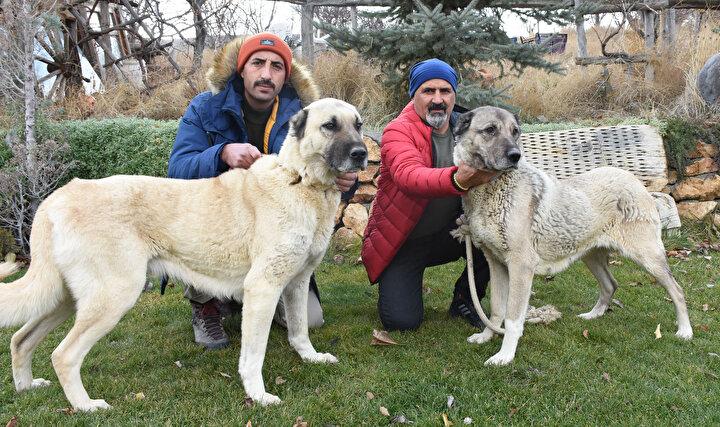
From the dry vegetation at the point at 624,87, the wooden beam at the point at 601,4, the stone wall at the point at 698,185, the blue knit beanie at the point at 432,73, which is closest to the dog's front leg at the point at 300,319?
the blue knit beanie at the point at 432,73

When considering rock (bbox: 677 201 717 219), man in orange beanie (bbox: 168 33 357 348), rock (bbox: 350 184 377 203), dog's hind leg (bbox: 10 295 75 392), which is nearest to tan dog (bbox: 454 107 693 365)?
man in orange beanie (bbox: 168 33 357 348)

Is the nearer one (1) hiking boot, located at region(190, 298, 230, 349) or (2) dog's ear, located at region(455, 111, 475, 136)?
(2) dog's ear, located at region(455, 111, 475, 136)

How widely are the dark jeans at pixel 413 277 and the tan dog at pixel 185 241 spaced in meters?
1.14

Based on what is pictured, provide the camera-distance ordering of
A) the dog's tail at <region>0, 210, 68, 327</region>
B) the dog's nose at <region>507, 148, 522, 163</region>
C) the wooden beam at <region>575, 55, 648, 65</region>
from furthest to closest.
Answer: the wooden beam at <region>575, 55, 648, 65</region>
the dog's nose at <region>507, 148, 522, 163</region>
the dog's tail at <region>0, 210, 68, 327</region>

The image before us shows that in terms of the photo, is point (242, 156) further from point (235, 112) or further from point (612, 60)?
point (612, 60)

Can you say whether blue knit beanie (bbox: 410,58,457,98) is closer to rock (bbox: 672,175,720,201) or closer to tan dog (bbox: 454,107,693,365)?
tan dog (bbox: 454,107,693,365)

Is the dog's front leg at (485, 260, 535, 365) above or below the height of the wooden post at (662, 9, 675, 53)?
below

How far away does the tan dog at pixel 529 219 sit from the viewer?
3.03 m

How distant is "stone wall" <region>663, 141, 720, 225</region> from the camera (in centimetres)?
641

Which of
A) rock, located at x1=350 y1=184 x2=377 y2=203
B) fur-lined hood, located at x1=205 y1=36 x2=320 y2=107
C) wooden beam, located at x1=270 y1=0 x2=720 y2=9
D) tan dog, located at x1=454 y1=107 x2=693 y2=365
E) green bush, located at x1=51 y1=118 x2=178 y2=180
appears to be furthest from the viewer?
wooden beam, located at x1=270 y1=0 x2=720 y2=9

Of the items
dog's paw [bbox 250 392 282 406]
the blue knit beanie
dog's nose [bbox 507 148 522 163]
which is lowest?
dog's paw [bbox 250 392 282 406]

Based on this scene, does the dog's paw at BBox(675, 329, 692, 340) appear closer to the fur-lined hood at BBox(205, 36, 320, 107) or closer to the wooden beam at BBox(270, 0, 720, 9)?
the fur-lined hood at BBox(205, 36, 320, 107)

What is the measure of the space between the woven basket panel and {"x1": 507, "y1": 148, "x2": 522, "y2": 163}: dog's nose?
3.74 metres

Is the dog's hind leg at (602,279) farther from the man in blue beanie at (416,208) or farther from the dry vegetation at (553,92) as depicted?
the dry vegetation at (553,92)
